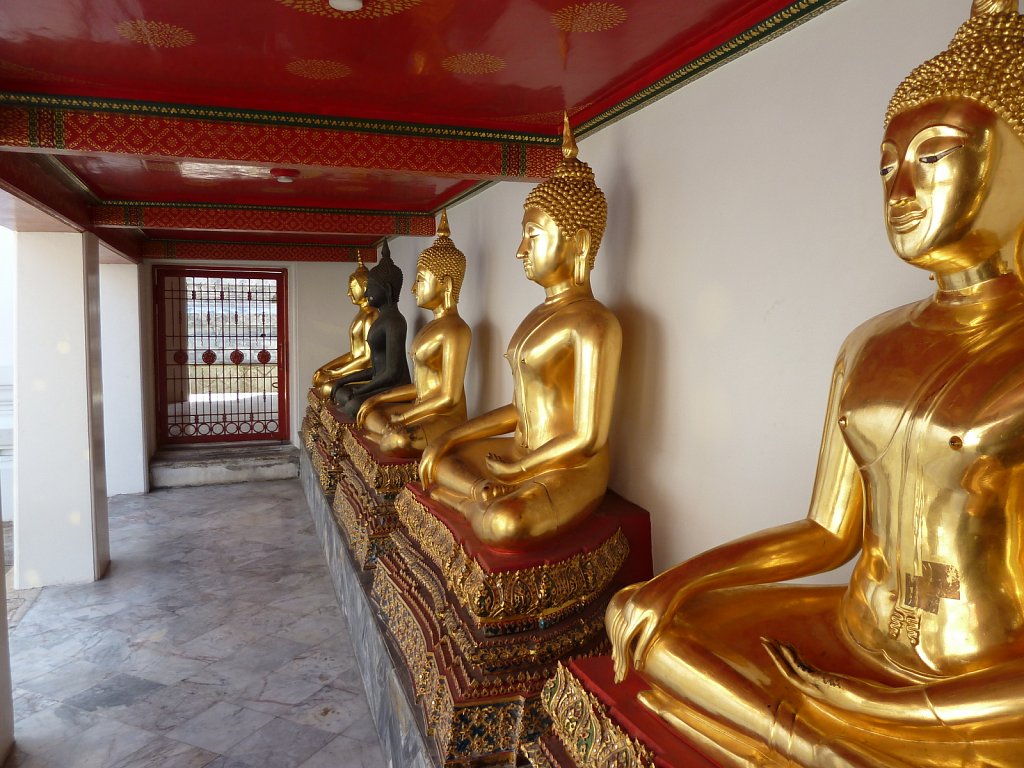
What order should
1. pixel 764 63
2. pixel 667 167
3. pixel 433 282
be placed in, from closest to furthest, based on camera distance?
pixel 764 63, pixel 667 167, pixel 433 282

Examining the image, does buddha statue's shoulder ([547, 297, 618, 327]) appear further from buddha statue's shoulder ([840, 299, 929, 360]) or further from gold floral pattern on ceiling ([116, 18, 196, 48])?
gold floral pattern on ceiling ([116, 18, 196, 48])

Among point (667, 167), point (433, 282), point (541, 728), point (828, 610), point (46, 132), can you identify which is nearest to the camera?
point (828, 610)

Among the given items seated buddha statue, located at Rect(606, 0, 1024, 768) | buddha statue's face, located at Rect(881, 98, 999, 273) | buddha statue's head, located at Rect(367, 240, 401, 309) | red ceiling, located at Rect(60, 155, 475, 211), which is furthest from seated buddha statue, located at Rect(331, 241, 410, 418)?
buddha statue's face, located at Rect(881, 98, 999, 273)

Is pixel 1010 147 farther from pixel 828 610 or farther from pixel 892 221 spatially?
pixel 828 610

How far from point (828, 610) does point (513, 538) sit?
897 mm

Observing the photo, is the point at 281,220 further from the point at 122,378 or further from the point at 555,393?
the point at 555,393

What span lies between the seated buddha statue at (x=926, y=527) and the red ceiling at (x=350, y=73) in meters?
0.71

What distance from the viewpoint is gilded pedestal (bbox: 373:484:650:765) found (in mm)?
1912

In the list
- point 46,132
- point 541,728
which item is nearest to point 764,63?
point 541,728

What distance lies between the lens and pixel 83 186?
414 cm

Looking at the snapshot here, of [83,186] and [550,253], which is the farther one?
[83,186]

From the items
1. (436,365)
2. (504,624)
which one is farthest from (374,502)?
(504,624)

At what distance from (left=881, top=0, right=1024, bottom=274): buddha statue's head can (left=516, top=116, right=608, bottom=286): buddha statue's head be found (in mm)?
1258

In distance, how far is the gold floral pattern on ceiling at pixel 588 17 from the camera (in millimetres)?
1813
